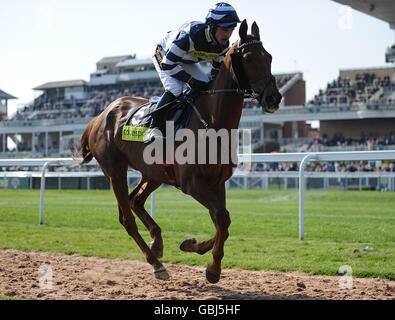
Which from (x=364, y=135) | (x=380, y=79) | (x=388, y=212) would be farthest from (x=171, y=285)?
(x=380, y=79)

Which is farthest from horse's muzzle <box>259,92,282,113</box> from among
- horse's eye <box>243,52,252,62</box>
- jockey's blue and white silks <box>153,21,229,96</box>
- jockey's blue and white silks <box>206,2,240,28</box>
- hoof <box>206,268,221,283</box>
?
hoof <box>206,268,221,283</box>

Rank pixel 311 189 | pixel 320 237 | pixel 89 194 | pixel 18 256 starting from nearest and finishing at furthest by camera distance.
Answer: pixel 18 256, pixel 320 237, pixel 89 194, pixel 311 189

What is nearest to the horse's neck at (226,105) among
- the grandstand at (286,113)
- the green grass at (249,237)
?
the green grass at (249,237)

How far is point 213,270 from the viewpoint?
516 cm

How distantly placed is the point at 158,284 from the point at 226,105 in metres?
1.77

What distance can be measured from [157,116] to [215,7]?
1.21 m

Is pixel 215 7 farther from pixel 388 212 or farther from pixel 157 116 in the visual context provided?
pixel 388 212

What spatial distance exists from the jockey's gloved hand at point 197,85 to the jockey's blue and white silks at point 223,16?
0.61 m

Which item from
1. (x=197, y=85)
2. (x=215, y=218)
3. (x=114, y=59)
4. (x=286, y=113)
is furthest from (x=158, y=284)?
(x=114, y=59)

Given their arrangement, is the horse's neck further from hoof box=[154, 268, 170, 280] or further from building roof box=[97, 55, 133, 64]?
building roof box=[97, 55, 133, 64]

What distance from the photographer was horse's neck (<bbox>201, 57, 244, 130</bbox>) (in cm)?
525

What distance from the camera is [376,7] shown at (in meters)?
20.5

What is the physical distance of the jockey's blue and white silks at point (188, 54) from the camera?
214 inches

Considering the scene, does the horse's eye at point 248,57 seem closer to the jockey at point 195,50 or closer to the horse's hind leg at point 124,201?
the jockey at point 195,50
